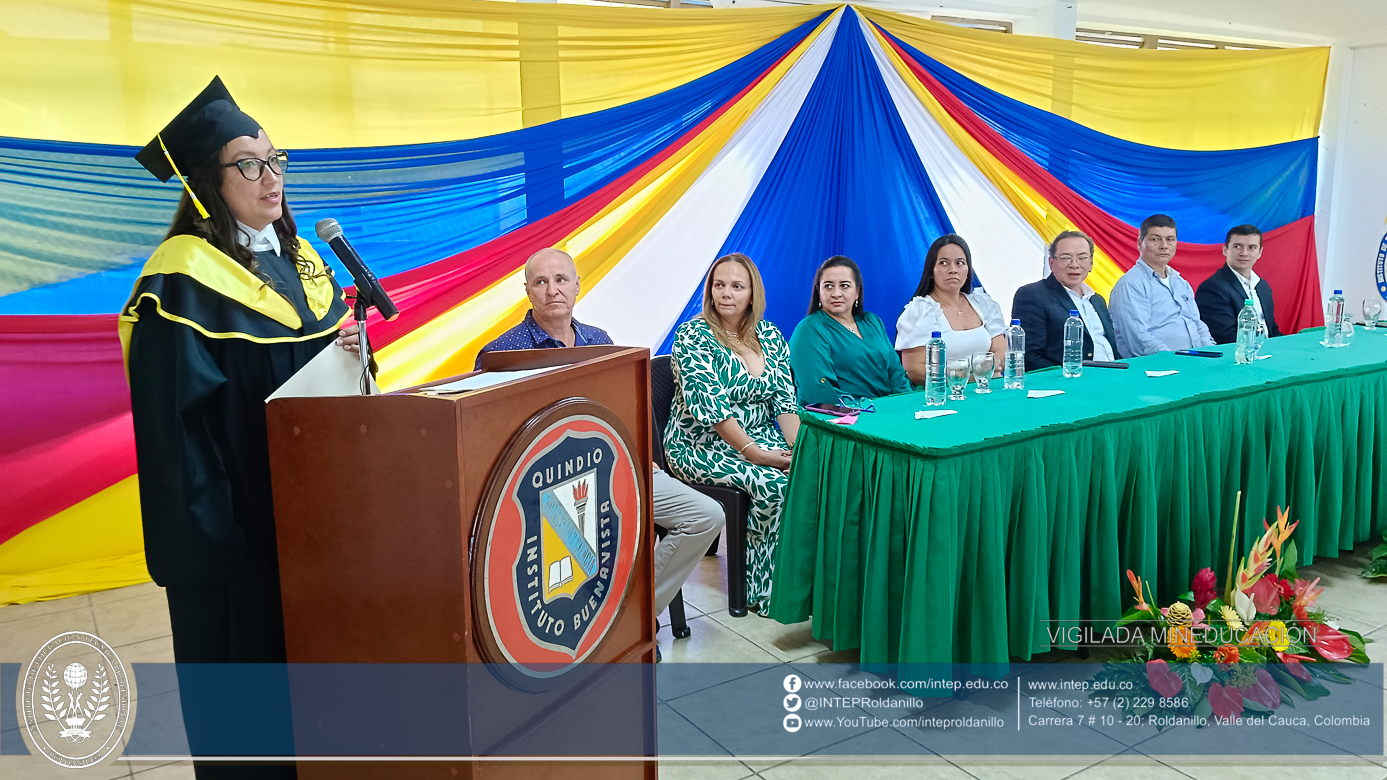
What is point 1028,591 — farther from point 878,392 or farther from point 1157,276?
point 1157,276

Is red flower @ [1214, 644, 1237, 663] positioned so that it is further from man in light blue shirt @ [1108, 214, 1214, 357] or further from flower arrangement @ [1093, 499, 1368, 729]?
man in light blue shirt @ [1108, 214, 1214, 357]

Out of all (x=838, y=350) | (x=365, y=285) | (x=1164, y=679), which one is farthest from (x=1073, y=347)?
(x=365, y=285)

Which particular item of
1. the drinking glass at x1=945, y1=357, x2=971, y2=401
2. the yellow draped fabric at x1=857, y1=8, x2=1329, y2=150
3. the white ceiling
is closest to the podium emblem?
the drinking glass at x1=945, y1=357, x2=971, y2=401

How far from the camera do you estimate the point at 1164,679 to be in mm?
2242

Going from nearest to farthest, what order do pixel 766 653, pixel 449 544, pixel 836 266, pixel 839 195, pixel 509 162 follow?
pixel 449 544 < pixel 766 653 < pixel 836 266 < pixel 509 162 < pixel 839 195

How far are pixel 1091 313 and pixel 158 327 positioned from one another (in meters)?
3.37

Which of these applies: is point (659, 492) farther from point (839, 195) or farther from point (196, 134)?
point (839, 195)

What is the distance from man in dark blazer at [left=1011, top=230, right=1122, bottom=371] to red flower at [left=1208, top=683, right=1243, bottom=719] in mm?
1618

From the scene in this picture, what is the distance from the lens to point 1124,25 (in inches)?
234

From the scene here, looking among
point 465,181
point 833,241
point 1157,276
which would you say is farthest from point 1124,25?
point 465,181

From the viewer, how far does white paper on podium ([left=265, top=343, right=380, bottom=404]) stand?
1098 mm

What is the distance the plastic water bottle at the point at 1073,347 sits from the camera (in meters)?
3.07

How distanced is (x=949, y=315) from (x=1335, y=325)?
1.48m
